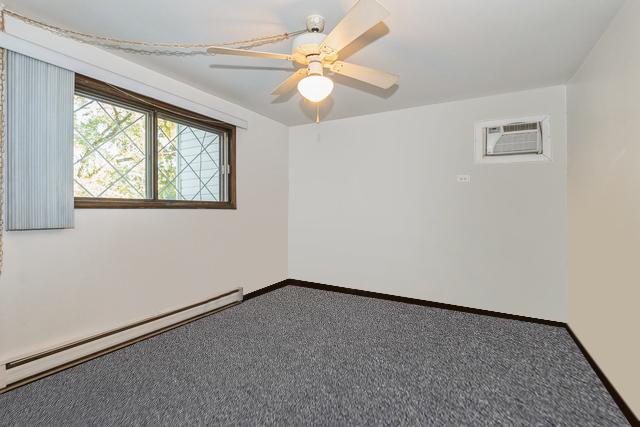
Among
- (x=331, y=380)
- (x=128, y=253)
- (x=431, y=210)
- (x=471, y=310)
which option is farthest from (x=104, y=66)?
(x=471, y=310)

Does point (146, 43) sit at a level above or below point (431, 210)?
above

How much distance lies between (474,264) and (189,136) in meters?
3.34

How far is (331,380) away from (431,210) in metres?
2.17

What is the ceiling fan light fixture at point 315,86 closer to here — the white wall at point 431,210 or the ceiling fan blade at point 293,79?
the ceiling fan blade at point 293,79

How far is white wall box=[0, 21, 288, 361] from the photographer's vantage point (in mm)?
1884

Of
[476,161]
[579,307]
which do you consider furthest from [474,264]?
[476,161]

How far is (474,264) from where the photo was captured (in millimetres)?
3084

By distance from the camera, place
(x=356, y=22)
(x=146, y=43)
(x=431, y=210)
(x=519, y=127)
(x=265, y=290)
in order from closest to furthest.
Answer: (x=356, y=22), (x=146, y=43), (x=519, y=127), (x=431, y=210), (x=265, y=290)

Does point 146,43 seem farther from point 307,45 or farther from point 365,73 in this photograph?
point 365,73

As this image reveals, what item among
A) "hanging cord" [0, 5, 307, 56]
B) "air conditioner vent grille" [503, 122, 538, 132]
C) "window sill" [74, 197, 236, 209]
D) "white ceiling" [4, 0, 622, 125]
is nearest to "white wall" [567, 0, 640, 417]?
"white ceiling" [4, 0, 622, 125]

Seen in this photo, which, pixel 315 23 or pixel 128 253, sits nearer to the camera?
pixel 315 23

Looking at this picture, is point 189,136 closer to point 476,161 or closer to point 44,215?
point 44,215

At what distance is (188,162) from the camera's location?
313cm

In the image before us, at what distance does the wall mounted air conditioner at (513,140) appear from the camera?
9.17ft
